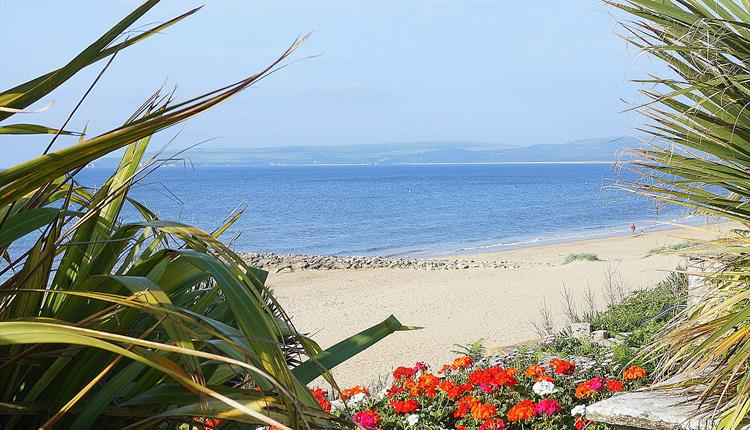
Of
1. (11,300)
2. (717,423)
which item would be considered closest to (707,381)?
(717,423)

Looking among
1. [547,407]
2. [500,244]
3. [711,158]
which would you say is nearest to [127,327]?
[711,158]

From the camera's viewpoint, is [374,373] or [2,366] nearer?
[2,366]

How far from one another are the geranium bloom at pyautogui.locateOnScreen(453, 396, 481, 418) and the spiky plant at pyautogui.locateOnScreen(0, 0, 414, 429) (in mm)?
2779

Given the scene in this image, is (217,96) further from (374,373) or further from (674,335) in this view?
(374,373)

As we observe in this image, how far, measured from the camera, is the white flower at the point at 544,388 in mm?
4387

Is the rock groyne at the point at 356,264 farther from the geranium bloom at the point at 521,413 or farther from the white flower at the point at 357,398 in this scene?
the geranium bloom at the point at 521,413

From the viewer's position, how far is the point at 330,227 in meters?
49.7

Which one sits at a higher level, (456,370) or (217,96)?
(217,96)

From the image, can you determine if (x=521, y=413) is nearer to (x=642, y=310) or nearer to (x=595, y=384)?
(x=595, y=384)

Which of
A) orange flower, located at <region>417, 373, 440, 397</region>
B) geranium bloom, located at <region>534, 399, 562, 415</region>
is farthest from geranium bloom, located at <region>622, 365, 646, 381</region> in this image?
orange flower, located at <region>417, 373, 440, 397</region>

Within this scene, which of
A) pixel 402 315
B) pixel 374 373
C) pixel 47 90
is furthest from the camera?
pixel 402 315

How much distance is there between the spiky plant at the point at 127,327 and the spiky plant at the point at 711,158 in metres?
1.99

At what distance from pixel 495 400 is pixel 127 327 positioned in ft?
11.3

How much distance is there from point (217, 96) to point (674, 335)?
8.61ft
